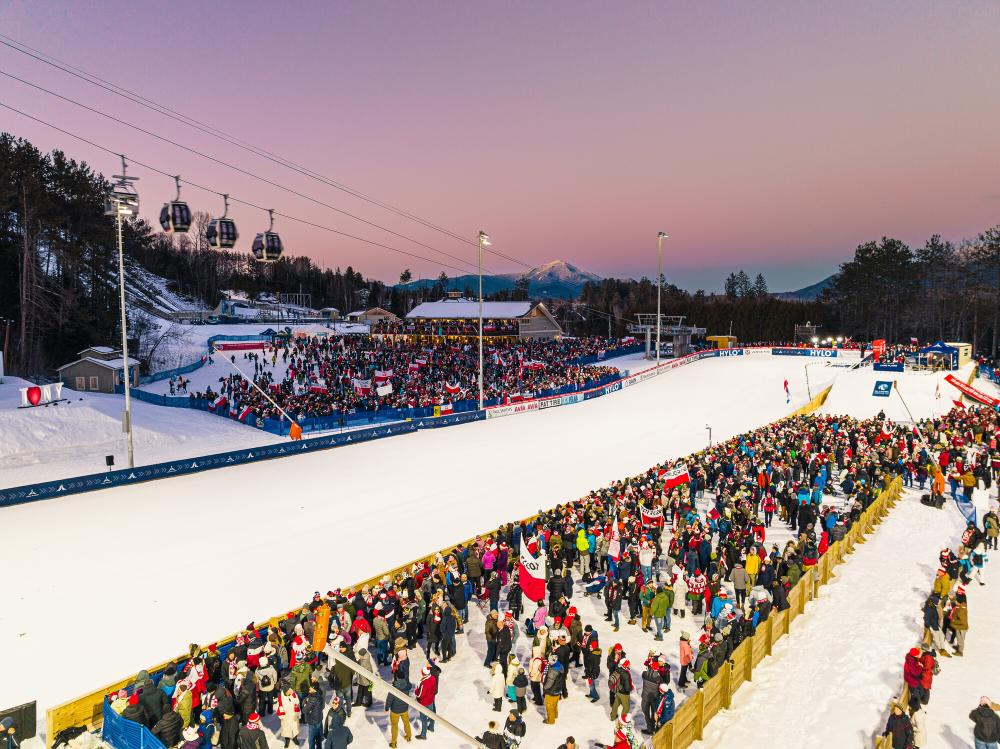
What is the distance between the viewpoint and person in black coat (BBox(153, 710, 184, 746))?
762 centimetres

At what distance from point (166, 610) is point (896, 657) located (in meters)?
14.2

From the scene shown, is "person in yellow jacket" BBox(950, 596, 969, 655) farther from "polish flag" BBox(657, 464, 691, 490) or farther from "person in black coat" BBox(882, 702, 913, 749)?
"polish flag" BBox(657, 464, 691, 490)

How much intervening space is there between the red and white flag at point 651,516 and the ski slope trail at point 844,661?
3.91m

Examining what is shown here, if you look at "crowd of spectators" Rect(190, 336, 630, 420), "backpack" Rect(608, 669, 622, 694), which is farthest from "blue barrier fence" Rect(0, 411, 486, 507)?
"backpack" Rect(608, 669, 622, 694)

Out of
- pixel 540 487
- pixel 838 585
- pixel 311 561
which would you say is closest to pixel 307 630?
pixel 311 561

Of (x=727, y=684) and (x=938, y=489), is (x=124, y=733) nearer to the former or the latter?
(x=727, y=684)

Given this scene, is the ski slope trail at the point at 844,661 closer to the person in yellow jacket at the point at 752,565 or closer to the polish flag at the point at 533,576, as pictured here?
the person in yellow jacket at the point at 752,565

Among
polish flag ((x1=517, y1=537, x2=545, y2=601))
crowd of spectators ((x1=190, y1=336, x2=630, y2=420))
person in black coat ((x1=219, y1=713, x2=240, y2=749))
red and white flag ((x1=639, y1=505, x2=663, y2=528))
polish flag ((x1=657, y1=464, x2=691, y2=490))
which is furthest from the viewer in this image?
crowd of spectators ((x1=190, y1=336, x2=630, y2=420))

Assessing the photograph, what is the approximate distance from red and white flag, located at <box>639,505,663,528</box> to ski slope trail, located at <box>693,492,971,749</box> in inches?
154

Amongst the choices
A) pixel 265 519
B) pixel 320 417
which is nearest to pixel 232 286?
pixel 320 417

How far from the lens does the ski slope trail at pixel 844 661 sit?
347 inches

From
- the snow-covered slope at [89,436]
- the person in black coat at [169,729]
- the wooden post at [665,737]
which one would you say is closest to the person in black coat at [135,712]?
the person in black coat at [169,729]

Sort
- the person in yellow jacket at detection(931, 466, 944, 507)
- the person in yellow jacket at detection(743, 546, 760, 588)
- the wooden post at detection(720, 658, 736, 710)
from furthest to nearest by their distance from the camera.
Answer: the person in yellow jacket at detection(931, 466, 944, 507)
the person in yellow jacket at detection(743, 546, 760, 588)
the wooden post at detection(720, 658, 736, 710)

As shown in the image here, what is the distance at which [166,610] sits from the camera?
42.6ft
